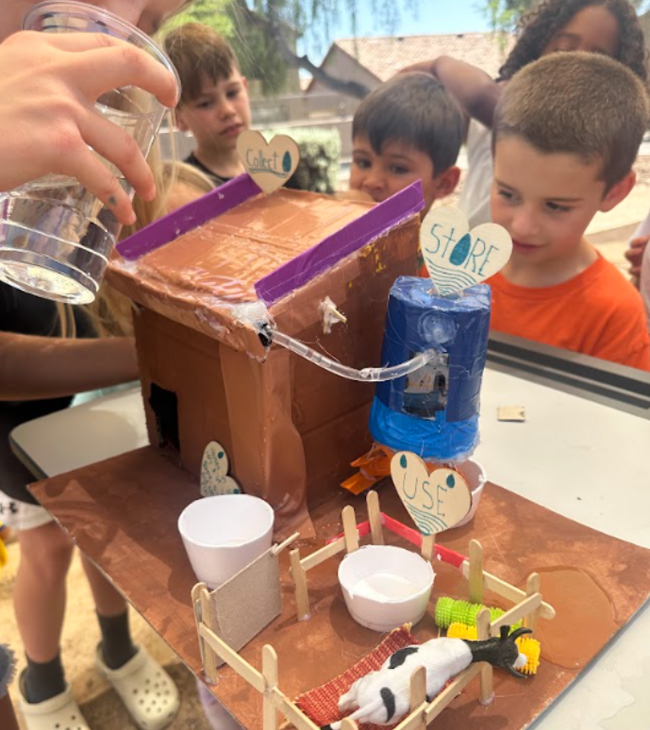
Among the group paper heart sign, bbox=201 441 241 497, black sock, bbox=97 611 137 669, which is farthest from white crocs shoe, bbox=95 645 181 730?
paper heart sign, bbox=201 441 241 497

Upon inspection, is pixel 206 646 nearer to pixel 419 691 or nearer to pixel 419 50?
pixel 419 691

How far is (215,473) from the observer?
2.55ft

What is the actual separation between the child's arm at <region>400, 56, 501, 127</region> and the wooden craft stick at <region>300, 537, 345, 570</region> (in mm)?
938

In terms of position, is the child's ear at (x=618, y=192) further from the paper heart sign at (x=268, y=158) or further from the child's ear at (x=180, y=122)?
the child's ear at (x=180, y=122)

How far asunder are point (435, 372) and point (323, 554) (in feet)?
0.72

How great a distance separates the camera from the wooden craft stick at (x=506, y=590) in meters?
0.54

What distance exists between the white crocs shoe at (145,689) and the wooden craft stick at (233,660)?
0.93 meters

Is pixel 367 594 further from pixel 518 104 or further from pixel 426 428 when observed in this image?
pixel 518 104

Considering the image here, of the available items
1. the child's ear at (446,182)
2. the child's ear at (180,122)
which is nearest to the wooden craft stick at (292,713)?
the child's ear at (446,182)

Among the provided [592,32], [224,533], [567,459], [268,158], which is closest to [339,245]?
[268,158]

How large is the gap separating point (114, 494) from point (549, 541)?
52 cm

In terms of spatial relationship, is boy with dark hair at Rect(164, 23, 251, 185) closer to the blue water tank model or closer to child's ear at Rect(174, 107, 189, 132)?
child's ear at Rect(174, 107, 189, 132)

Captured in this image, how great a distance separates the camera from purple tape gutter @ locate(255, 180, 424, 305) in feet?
2.10

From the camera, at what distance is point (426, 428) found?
0.69 meters
